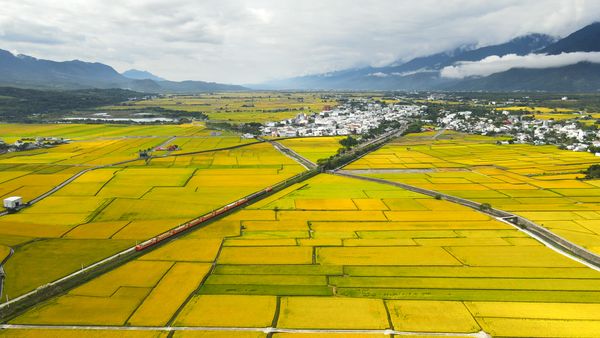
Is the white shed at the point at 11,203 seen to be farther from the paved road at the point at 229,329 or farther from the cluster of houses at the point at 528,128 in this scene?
the cluster of houses at the point at 528,128

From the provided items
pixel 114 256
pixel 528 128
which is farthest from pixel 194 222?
pixel 528 128

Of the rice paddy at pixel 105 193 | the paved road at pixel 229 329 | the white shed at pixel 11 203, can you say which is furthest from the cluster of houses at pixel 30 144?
the paved road at pixel 229 329

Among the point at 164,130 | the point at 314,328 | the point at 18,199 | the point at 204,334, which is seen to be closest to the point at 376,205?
the point at 314,328

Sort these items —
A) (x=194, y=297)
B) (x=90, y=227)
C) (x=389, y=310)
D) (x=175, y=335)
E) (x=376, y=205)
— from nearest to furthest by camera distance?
(x=175, y=335)
(x=389, y=310)
(x=194, y=297)
(x=90, y=227)
(x=376, y=205)

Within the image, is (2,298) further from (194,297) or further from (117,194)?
(117,194)

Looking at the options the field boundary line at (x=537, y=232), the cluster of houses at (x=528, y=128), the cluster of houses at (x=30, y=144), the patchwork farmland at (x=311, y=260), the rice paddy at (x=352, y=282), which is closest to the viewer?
the patchwork farmland at (x=311, y=260)

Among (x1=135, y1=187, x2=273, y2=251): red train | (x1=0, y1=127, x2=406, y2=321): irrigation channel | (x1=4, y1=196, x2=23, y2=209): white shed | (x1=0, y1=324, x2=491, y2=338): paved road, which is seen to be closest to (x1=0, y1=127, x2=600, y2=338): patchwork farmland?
(x1=0, y1=324, x2=491, y2=338): paved road
